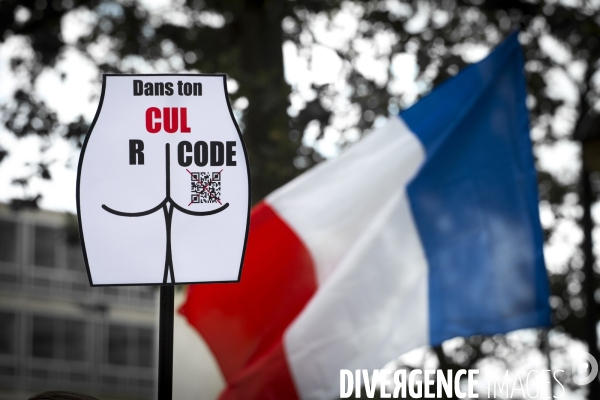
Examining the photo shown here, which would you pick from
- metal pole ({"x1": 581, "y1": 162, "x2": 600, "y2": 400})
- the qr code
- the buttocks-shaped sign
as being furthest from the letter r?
metal pole ({"x1": 581, "y1": 162, "x2": 600, "y2": 400})

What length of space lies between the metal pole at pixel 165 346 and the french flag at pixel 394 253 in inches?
67.5

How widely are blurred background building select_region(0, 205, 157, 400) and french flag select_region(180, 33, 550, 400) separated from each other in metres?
24.2

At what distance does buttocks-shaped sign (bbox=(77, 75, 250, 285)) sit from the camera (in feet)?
8.32

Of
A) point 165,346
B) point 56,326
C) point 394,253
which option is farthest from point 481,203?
point 56,326

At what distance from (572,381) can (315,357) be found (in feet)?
19.4

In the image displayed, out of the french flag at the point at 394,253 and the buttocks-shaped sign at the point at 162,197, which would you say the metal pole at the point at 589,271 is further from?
the buttocks-shaped sign at the point at 162,197

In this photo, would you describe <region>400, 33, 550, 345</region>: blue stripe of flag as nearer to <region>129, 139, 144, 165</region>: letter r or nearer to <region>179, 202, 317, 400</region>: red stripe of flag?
<region>179, 202, 317, 400</region>: red stripe of flag

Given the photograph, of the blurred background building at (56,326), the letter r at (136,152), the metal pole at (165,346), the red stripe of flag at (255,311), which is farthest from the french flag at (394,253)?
the blurred background building at (56,326)

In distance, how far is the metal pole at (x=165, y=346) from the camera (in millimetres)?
2400

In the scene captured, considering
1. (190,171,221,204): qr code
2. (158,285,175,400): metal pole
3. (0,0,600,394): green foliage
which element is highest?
(0,0,600,394): green foliage

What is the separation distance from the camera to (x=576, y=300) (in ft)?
29.7

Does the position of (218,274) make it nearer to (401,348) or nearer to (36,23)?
(401,348)

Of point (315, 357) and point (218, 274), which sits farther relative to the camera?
point (315, 357)

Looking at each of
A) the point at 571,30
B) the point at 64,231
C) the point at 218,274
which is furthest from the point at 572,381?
the point at 218,274
